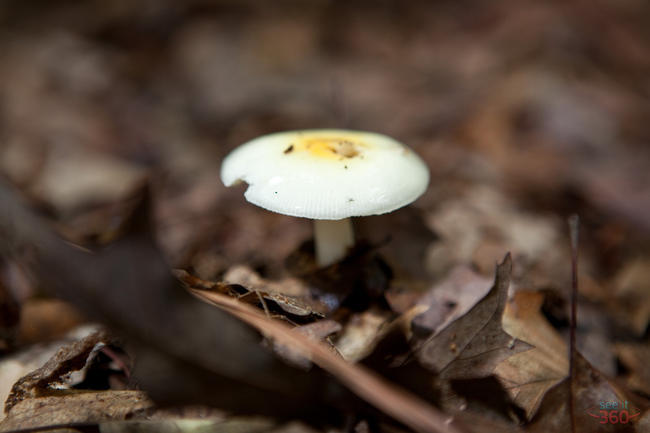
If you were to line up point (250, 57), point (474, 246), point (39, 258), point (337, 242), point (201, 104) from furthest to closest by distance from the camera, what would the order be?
point (250, 57) → point (201, 104) → point (474, 246) → point (337, 242) → point (39, 258)

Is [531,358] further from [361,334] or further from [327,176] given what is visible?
[327,176]

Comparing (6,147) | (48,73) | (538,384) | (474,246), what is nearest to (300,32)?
(48,73)

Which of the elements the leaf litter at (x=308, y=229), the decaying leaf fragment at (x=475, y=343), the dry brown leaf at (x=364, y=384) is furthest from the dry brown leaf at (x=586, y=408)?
the dry brown leaf at (x=364, y=384)

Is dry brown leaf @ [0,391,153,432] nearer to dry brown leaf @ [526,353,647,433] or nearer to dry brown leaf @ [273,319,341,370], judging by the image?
dry brown leaf @ [273,319,341,370]

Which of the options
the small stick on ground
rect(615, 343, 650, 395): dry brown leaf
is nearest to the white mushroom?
the small stick on ground

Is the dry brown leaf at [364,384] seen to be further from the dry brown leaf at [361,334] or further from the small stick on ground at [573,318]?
the small stick on ground at [573,318]

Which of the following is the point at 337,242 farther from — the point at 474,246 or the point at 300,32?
the point at 300,32
